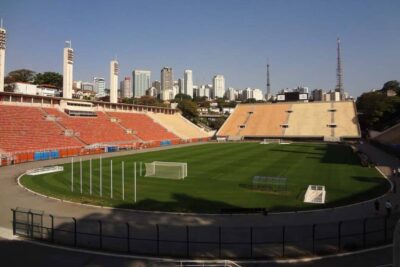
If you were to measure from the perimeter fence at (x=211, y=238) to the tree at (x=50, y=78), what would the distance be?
11907 cm

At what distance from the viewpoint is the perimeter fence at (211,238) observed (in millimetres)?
15391

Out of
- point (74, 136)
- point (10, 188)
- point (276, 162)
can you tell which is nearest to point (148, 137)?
point (74, 136)

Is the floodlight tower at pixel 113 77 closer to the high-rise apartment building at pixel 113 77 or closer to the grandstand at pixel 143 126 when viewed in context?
the high-rise apartment building at pixel 113 77

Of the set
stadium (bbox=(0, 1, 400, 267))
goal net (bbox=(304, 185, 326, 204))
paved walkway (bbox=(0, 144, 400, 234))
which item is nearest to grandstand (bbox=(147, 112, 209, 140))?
stadium (bbox=(0, 1, 400, 267))

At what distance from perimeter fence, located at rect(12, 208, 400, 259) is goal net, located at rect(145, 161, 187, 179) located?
15630mm

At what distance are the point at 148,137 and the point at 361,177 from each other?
175ft

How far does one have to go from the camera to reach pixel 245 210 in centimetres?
2178

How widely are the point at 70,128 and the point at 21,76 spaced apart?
273ft

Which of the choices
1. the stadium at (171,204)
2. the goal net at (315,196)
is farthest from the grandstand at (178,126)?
the goal net at (315,196)

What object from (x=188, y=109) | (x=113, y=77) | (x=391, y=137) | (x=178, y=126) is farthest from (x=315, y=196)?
(x=188, y=109)

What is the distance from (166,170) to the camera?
122 ft

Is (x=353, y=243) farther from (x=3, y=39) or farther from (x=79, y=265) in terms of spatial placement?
(x=3, y=39)

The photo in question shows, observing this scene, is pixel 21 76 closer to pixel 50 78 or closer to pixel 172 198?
pixel 50 78

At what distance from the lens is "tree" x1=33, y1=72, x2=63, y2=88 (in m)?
127
